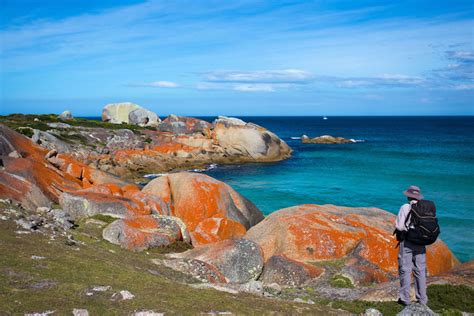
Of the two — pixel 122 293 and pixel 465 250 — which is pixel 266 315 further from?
pixel 465 250

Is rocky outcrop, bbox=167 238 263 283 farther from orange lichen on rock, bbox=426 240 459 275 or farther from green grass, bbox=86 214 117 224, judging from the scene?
orange lichen on rock, bbox=426 240 459 275

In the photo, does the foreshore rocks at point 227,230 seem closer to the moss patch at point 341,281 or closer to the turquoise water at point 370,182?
the moss patch at point 341,281

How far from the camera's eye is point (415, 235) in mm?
11133

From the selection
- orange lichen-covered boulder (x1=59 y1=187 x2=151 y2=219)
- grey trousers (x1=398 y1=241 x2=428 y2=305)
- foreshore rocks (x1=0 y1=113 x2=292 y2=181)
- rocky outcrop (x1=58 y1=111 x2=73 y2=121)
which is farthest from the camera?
rocky outcrop (x1=58 y1=111 x2=73 y2=121)

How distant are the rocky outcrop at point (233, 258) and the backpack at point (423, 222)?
29.0 ft

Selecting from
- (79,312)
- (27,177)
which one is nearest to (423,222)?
(79,312)

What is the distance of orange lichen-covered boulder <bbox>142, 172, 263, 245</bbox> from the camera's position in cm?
2510

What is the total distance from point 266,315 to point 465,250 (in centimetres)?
2508

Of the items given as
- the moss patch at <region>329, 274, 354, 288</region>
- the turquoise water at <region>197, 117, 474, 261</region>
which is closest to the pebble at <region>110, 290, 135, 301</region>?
the moss patch at <region>329, 274, 354, 288</region>

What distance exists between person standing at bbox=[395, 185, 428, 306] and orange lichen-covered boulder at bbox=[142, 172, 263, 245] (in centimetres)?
1385

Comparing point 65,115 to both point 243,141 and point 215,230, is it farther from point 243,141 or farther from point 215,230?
point 215,230

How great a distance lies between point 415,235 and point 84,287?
838cm

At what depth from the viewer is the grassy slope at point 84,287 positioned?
8.95 metres

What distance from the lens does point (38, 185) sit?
22547 mm
